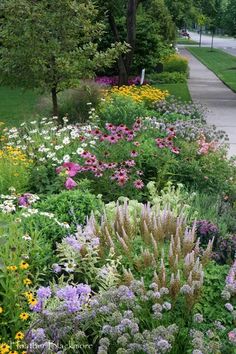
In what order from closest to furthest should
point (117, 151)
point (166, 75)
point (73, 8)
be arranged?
point (117, 151)
point (73, 8)
point (166, 75)

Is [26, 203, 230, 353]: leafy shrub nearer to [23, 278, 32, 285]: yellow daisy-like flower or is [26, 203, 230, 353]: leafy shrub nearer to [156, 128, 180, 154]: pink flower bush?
[23, 278, 32, 285]: yellow daisy-like flower

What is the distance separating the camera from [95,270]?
13.5ft

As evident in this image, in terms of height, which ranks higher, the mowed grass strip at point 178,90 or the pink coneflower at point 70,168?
the pink coneflower at point 70,168

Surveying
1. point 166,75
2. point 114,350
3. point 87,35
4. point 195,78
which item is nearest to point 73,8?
point 87,35

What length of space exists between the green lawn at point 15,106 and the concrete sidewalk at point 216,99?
4.59 metres

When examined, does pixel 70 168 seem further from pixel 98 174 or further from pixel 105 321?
pixel 105 321

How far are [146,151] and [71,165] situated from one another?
1.10m

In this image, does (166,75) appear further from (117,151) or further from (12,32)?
(117,151)

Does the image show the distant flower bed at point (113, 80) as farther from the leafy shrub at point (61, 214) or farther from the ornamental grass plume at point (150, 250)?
the ornamental grass plume at point (150, 250)

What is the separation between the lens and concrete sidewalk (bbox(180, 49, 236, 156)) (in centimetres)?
1405

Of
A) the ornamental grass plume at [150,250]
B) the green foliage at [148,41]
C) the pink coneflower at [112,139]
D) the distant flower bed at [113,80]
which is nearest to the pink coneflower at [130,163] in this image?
the pink coneflower at [112,139]

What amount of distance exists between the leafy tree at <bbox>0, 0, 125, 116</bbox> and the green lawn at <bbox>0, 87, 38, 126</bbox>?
244cm

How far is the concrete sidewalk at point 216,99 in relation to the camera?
14055 millimetres

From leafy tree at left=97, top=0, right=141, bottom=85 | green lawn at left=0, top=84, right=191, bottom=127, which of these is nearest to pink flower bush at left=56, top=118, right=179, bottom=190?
green lawn at left=0, top=84, right=191, bottom=127
